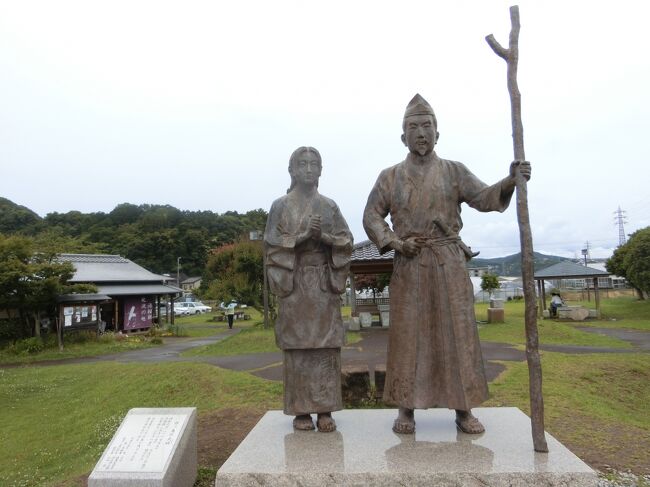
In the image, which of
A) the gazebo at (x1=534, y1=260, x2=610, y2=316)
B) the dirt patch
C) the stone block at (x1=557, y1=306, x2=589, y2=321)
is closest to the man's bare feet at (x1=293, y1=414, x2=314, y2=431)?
the dirt patch

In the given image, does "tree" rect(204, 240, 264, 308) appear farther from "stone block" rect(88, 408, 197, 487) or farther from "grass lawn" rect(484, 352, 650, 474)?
"stone block" rect(88, 408, 197, 487)

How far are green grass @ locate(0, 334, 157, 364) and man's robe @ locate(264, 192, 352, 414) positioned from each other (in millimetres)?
16340

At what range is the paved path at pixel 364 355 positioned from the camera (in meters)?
11.7

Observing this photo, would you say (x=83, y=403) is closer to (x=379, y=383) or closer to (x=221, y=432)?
(x=221, y=432)

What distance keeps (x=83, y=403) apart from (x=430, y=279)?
925cm

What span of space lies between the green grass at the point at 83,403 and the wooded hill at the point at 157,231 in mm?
35022

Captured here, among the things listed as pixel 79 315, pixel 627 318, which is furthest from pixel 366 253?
pixel 79 315

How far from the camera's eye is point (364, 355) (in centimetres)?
1330

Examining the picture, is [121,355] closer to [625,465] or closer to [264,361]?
[264,361]

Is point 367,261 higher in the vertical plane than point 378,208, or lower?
higher

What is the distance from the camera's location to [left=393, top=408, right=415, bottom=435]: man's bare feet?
4176mm

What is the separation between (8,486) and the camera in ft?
20.4

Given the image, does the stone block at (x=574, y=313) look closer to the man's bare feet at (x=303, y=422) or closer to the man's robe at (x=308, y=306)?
the man's robe at (x=308, y=306)

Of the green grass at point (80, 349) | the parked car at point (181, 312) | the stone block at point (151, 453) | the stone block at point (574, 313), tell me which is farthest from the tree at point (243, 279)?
the parked car at point (181, 312)
